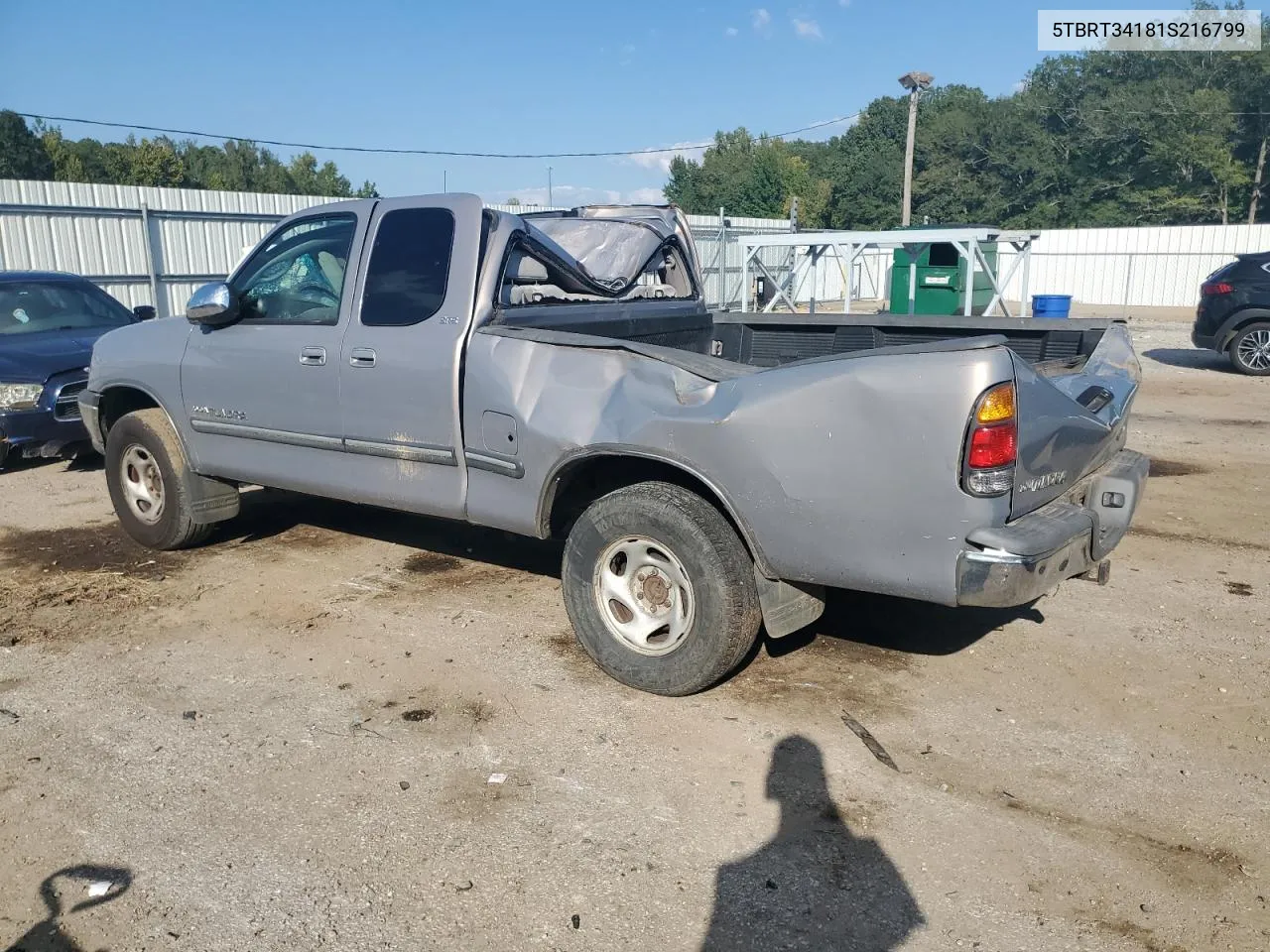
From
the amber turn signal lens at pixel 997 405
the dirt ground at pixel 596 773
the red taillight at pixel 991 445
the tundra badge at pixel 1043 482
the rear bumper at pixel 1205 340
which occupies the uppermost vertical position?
the amber turn signal lens at pixel 997 405

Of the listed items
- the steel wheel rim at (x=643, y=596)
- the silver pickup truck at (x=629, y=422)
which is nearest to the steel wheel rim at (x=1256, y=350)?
the silver pickup truck at (x=629, y=422)

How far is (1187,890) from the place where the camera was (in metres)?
2.90

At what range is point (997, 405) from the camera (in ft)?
10.6

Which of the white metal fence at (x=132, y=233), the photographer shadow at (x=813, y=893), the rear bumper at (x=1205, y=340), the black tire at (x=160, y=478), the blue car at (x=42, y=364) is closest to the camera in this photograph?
the photographer shadow at (x=813, y=893)

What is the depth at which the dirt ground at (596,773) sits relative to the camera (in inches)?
112

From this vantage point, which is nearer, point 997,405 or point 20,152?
point 997,405

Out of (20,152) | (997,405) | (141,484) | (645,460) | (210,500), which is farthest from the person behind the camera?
(20,152)

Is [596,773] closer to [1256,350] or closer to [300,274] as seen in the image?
[300,274]

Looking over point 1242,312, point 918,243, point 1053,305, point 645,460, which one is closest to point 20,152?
point 918,243

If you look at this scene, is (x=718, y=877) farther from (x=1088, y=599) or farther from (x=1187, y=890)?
(x=1088, y=599)

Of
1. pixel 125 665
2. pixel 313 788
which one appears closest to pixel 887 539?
pixel 313 788

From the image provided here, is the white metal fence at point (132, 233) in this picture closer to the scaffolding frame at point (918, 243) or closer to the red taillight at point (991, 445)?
the scaffolding frame at point (918, 243)

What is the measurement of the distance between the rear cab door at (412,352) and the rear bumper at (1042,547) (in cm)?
224

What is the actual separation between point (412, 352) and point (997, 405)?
8.31 ft
